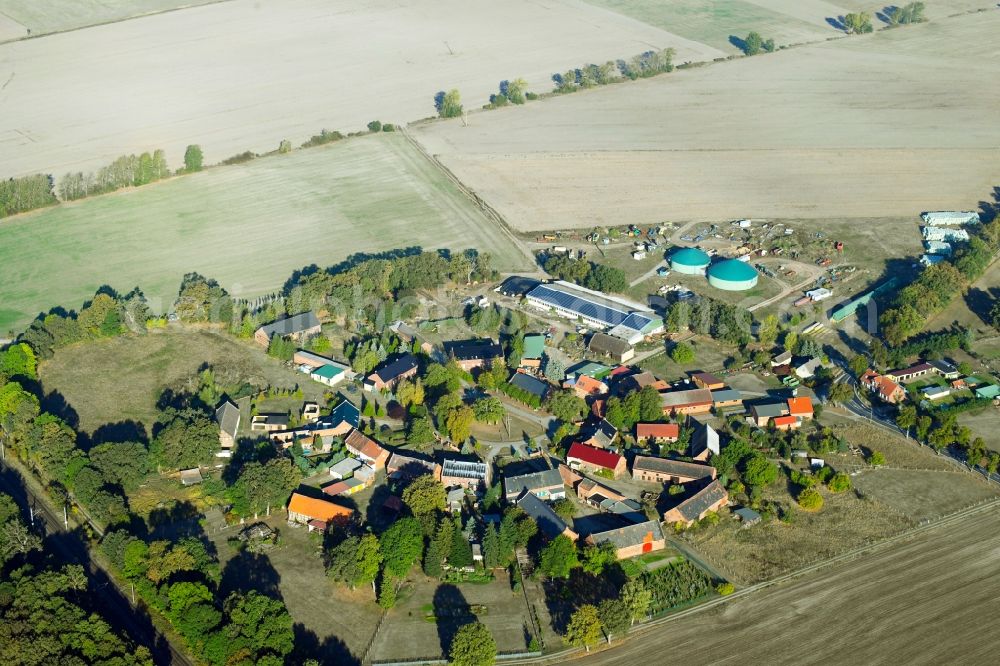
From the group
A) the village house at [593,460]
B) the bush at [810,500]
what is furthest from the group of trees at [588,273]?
the bush at [810,500]

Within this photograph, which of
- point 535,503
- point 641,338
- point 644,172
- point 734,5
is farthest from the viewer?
point 734,5

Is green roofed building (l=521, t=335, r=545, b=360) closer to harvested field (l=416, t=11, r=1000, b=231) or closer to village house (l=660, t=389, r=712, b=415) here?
village house (l=660, t=389, r=712, b=415)

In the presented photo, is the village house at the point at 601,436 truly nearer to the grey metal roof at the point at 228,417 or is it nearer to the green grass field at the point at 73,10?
the grey metal roof at the point at 228,417

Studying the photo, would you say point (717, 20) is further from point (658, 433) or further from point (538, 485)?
point (538, 485)

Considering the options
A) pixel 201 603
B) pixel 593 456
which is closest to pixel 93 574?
pixel 201 603

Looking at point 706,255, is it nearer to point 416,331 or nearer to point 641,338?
point 641,338

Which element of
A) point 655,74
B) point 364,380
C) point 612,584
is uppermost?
point 655,74

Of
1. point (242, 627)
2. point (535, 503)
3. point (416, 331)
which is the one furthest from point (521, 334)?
point (242, 627)

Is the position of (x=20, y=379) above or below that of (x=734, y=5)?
below
